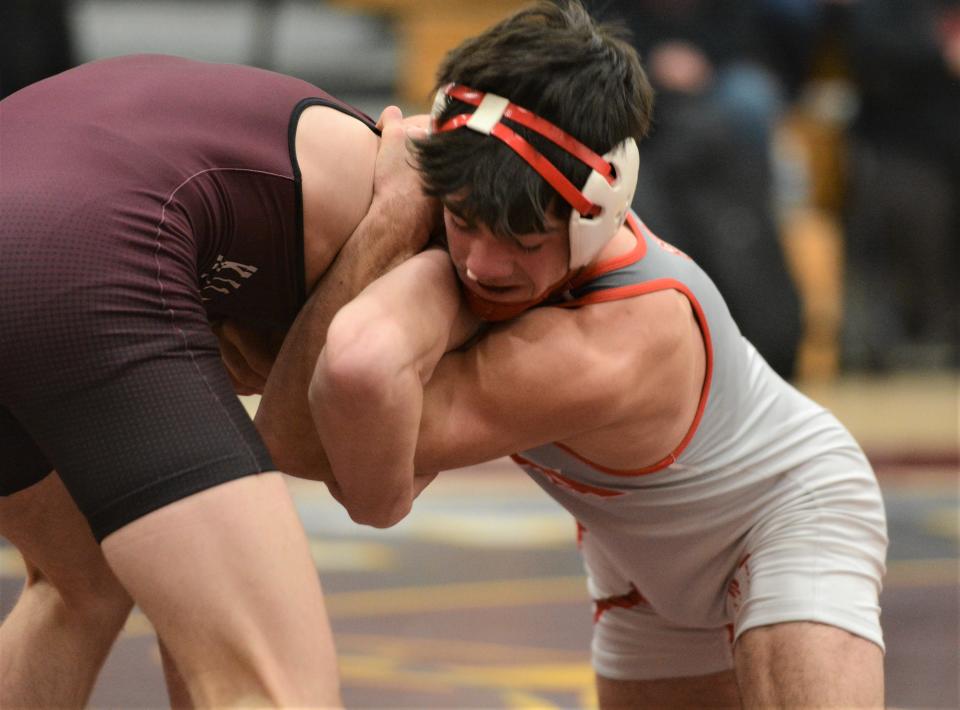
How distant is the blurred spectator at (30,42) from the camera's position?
23.0ft

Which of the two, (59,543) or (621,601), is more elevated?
(59,543)

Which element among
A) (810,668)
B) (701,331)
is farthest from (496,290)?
(810,668)

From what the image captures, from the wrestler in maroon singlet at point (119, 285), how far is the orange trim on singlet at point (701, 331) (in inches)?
24.1

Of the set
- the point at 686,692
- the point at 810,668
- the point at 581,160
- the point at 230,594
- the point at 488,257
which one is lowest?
the point at 686,692

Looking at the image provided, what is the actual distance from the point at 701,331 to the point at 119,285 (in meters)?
1.06

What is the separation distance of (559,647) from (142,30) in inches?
217

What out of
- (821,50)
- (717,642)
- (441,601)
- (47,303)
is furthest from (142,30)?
(47,303)

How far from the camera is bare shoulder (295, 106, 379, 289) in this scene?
7.82 feet

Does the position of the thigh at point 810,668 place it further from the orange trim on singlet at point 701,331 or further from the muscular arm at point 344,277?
the muscular arm at point 344,277

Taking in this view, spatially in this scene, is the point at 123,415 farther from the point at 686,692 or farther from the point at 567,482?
the point at 686,692

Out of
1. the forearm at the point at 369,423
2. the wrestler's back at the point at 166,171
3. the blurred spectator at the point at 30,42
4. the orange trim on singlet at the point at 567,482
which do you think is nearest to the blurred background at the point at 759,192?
the blurred spectator at the point at 30,42

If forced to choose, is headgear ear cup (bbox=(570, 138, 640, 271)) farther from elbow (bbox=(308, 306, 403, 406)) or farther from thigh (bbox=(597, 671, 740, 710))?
thigh (bbox=(597, 671, 740, 710))

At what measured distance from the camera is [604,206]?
2404mm

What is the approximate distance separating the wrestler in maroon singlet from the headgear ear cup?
49 centimetres
